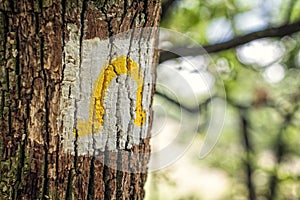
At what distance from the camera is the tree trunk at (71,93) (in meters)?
0.66

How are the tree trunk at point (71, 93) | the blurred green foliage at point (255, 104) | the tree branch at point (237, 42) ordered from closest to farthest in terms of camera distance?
Answer: 1. the tree trunk at point (71, 93)
2. the tree branch at point (237, 42)
3. the blurred green foliage at point (255, 104)

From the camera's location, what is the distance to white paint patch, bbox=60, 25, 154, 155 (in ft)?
Answer: 2.25

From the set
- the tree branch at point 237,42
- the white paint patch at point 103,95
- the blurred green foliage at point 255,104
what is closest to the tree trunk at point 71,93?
the white paint patch at point 103,95

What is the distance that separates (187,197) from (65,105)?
58.5 inches

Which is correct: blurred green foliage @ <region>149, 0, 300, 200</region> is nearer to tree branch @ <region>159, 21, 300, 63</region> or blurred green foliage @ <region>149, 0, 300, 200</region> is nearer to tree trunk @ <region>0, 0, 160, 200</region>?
tree branch @ <region>159, 21, 300, 63</region>

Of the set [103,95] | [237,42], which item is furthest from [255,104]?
[103,95]

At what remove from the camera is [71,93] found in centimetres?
69

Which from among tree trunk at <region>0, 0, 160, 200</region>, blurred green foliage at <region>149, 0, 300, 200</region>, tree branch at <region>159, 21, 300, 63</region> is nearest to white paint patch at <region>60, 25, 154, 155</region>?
tree trunk at <region>0, 0, 160, 200</region>

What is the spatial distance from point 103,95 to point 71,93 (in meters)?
0.05

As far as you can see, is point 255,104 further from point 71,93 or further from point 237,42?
point 71,93

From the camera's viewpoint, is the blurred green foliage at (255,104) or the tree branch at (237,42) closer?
the tree branch at (237,42)

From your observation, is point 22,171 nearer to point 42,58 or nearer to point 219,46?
point 42,58

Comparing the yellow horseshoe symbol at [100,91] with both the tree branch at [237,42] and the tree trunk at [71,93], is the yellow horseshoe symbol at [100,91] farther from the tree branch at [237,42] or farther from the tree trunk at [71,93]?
the tree branch at [237,42]

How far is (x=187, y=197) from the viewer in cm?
→ 210
